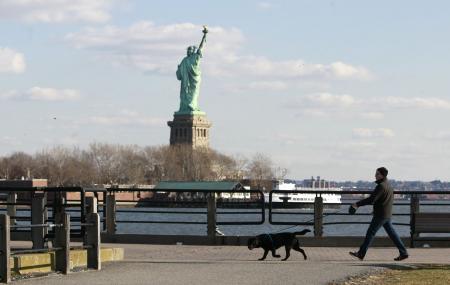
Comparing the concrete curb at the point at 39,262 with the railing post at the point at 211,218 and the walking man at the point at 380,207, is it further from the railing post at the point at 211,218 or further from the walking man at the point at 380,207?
the railing post at the point at 211,218

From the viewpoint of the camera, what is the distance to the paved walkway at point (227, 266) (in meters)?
18.9

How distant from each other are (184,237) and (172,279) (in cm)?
988

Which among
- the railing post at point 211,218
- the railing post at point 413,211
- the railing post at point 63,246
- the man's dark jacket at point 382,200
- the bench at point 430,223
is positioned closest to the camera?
the railing post at point 63,246

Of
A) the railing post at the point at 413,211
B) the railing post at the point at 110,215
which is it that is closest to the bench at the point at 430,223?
the railing post at the point at 413,211

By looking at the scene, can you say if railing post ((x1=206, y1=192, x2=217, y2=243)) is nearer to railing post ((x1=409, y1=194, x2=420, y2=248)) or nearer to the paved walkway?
the paved walkway

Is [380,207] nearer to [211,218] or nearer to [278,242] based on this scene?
[278,242]

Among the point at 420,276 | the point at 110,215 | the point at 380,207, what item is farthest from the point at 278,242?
the point at 110,215

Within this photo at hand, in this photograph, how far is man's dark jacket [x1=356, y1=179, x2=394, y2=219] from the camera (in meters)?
23.3

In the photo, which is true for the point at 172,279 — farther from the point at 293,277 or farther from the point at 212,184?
the point at 212,184

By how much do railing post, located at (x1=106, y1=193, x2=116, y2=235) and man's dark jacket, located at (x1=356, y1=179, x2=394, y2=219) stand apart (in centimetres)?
801

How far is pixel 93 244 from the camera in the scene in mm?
20578

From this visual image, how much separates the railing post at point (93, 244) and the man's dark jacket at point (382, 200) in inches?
217

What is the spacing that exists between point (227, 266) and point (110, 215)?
27.1 feet

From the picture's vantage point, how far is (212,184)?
528ft
